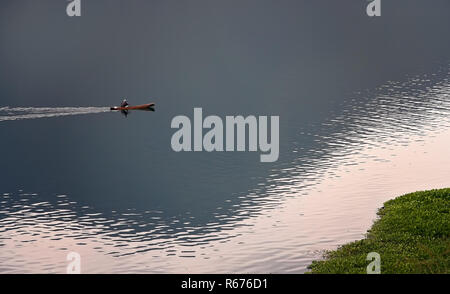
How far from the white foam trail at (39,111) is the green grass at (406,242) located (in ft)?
258

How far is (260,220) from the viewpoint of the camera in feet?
221

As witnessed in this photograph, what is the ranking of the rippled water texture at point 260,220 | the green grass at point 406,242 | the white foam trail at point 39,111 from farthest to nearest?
the white foam trail at point 39,111
the rippled water texture at point 260,220
the green grass at point 406,242

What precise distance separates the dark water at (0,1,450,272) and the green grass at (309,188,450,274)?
268 centimetres

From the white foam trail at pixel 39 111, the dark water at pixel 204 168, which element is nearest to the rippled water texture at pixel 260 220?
the dark water at pixel 204 168

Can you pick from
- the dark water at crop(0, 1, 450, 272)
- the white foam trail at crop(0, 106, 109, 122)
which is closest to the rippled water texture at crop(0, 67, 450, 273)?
the dark water at crop(0, 1, 450, 272)

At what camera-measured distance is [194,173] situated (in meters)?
87.6

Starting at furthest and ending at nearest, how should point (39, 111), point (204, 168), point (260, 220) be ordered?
point (39, 111) < point (204, 168) < point (260, 220)

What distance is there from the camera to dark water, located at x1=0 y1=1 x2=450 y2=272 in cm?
6025

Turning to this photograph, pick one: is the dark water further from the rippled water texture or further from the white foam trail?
the white foam trail

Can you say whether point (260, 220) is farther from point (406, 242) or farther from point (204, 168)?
point (204, 168)

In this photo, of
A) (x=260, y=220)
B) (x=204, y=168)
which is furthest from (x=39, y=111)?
(x=260, y=220)

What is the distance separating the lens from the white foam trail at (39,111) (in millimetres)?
125750

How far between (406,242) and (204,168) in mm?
40169

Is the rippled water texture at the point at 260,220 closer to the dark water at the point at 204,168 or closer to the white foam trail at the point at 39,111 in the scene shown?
the dark water at the point at 204,168
